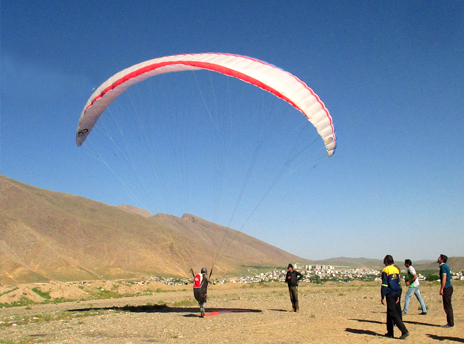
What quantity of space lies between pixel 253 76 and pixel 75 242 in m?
60.0

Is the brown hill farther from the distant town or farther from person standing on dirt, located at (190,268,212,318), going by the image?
person standing on dirt, located at (190,268,212,318)

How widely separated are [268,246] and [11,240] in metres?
116

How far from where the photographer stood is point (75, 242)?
2504 inches

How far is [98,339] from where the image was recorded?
8844mm

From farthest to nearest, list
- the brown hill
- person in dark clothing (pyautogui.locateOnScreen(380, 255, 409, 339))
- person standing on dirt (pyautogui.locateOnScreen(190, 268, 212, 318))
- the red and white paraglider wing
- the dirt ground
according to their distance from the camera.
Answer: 1. the brown hill
2. the red and white paraglider wing
3. person standing on dirt (pyautogui.locateOnScreen(190, 268, 212, 318))
4. the dirt ground
5. person in dark clothing (pyautogui.locateOnScreen(380, 255, 409, 339))

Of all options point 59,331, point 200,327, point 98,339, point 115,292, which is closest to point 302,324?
point 200,327

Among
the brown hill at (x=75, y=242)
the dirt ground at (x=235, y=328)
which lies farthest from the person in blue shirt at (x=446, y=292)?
the brown hill at (x=75, y=242)

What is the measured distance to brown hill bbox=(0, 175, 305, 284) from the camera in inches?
2057

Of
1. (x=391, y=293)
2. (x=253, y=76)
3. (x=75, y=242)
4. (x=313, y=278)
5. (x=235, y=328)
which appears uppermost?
(x=253, y=76)

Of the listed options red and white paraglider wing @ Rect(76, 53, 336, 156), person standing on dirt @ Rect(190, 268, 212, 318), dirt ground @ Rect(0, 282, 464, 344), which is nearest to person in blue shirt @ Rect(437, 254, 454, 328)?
dirt ground @ Rect(0, 282, 464, 344)

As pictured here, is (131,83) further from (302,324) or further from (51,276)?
(51,276)

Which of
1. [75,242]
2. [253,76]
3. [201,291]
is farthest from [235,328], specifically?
[75,242]

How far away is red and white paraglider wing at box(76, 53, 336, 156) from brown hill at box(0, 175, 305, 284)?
1069 inches

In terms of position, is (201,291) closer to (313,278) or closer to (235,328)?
(235,328)
